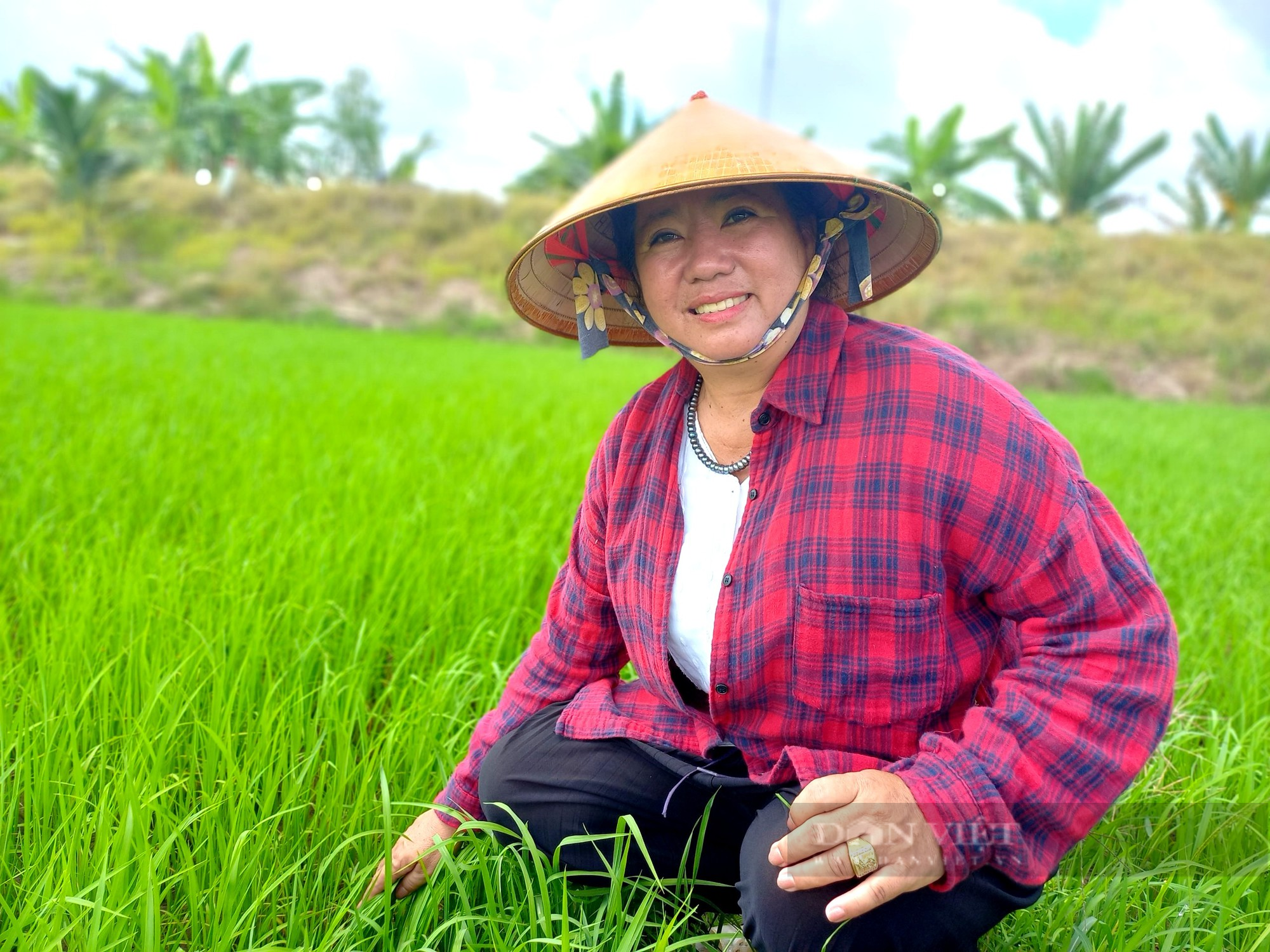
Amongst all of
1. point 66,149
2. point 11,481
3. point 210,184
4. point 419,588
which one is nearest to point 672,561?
point 419,588

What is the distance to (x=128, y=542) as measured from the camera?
2299 mm

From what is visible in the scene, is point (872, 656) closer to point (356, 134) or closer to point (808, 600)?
point (808, 600)

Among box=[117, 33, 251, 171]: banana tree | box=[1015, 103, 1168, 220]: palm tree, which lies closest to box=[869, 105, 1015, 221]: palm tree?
box=[1015, 103, 1168, 220]: palm tree

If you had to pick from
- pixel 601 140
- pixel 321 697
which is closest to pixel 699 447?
pixel 321 697

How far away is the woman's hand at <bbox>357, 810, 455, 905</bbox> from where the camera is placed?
44.5 inches

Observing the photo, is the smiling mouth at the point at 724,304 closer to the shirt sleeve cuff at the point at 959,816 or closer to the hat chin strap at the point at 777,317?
the hat chin strap at the point at 777,317

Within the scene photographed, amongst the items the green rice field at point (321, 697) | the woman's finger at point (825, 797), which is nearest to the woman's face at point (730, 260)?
the woman's finger at point (825, 797)

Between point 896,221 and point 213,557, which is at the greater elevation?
point 896,221

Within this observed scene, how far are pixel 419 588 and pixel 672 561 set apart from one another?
89cm

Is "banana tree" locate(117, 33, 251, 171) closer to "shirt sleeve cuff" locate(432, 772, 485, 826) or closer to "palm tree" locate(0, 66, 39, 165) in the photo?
"palm tree" locate(0, 66, 39, 165)

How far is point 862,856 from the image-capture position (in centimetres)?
88

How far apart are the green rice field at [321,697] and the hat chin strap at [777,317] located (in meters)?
0.62

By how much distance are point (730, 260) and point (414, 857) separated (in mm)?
820

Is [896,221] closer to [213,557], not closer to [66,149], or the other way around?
[213,557]
